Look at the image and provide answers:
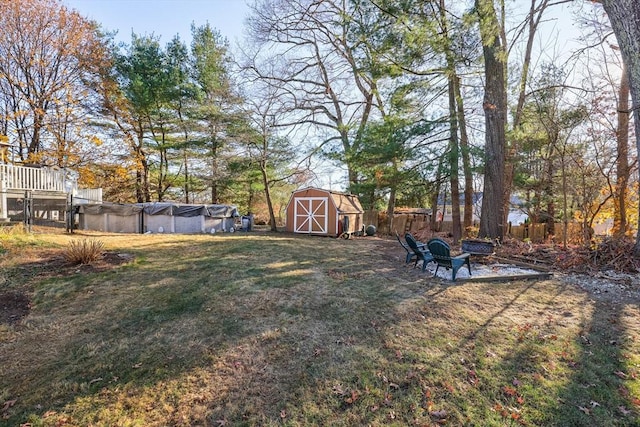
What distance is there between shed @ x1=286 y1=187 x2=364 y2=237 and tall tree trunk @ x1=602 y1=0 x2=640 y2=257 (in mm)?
9997

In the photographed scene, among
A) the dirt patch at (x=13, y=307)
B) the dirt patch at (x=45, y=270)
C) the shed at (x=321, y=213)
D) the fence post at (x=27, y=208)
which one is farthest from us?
the shed at (x=321, y=213)

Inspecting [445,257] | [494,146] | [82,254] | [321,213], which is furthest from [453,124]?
[82,254]

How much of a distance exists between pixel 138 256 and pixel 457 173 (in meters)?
9.51

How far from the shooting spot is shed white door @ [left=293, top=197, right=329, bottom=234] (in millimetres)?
13883

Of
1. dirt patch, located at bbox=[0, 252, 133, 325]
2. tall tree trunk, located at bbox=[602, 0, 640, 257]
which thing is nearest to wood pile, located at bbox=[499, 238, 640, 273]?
tall tree trunk, located at bbox=[602, 0, 640, 257]

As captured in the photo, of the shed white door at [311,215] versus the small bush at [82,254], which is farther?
the shed white door at [311,215]

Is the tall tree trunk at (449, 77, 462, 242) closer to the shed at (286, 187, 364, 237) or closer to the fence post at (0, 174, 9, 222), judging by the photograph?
the shed at (286, 187, 364, 237)

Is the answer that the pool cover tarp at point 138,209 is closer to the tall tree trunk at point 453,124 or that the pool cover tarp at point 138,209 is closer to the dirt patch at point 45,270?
the dirt patch at point 45,270

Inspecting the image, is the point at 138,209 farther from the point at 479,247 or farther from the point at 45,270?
the point at 479,247

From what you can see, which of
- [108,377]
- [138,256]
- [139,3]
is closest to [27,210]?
[138,256]

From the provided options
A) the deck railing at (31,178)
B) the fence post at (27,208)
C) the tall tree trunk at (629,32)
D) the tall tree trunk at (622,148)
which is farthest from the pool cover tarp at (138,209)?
the tall tree trunk at (622,148)

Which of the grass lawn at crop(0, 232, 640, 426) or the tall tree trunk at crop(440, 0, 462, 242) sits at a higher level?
the tall tree trunk at crop(440, 0, 462, 242)

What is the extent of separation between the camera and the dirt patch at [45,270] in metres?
3.93

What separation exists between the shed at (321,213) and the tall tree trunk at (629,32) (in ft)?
32.8
